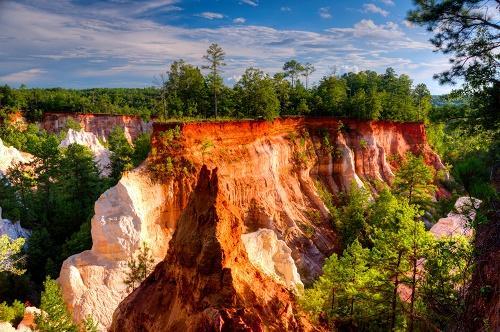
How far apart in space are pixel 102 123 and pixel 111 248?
62.6 m

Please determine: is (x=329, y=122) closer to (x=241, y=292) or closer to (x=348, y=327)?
(x=348, y=327)

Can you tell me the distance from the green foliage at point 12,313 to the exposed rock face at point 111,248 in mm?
2534

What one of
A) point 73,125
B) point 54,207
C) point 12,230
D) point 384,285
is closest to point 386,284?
point 384,285

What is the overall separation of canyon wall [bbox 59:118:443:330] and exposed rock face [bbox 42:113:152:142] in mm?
47223

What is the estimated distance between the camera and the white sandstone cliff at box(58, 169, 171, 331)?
74.1 feet

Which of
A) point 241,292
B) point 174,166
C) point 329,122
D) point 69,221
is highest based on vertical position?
point 329,122


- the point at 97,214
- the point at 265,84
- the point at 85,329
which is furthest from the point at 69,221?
the point at 265,84

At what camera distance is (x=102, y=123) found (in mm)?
80938

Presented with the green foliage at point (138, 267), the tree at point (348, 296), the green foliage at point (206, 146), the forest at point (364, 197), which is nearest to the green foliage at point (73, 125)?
the forest at point (364, 197)

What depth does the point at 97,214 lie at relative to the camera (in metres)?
24.2

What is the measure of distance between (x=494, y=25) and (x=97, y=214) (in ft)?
72.6

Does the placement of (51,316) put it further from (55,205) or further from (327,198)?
(327,198)

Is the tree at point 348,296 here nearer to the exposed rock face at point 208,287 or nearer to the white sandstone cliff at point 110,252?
the exposed rock face at point 208,287

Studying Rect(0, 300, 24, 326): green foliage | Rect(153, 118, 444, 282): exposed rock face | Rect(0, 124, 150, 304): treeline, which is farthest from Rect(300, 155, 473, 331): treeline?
Rect(0, 124, 150, 304): treeline
